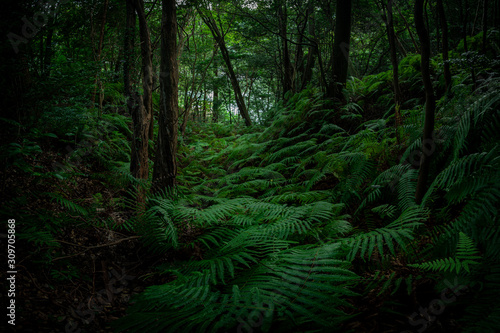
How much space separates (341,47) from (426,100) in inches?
168

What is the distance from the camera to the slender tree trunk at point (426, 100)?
173cm

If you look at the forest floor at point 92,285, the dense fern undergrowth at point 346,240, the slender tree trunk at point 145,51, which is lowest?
the forest floor at point 92,285

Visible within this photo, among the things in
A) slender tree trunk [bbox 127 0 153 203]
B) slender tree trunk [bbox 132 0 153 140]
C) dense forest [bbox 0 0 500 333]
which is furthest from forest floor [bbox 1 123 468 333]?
slender tree trunk [bbox 132 0 153 140]

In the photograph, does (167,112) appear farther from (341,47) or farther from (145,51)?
(341,47)

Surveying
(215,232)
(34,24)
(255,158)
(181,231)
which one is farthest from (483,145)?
(34,24)

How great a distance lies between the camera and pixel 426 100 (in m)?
1.79

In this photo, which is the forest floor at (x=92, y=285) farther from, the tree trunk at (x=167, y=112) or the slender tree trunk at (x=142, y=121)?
the slender tree trunk at (x=142, y=121)

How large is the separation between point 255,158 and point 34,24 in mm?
4244

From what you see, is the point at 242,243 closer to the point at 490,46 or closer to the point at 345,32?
the point at 490,46

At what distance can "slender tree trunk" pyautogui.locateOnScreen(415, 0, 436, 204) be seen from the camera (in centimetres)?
173

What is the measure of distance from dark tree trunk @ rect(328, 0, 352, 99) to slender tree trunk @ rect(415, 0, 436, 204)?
3.86 metres
